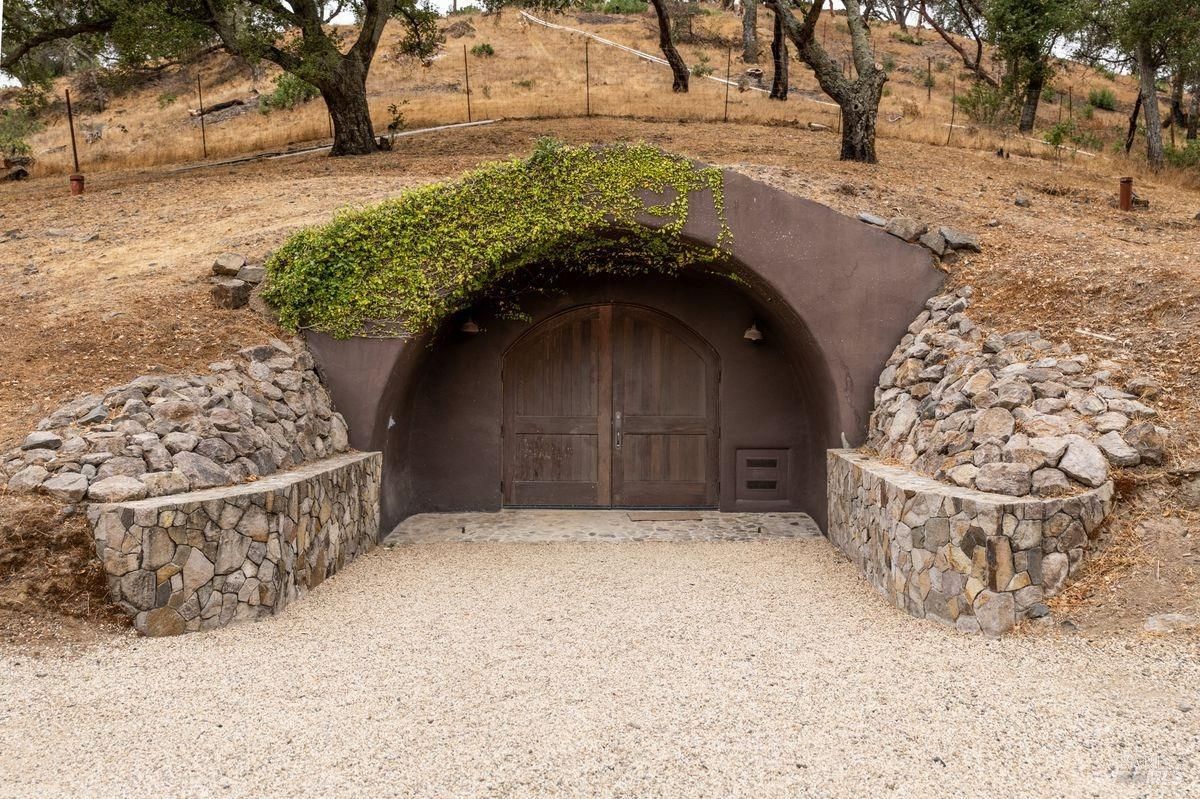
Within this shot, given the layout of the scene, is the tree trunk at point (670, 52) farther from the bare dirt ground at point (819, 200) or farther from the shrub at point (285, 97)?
the shrub at point (285, 97)

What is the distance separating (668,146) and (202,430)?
9.71 meters

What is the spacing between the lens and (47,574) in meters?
5.05

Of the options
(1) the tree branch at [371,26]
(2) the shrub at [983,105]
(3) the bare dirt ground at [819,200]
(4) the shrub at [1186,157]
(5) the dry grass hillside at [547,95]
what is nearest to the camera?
(3) the bare dirt ground at [819,200]

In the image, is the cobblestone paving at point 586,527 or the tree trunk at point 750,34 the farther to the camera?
the tree trunk at point 750,34

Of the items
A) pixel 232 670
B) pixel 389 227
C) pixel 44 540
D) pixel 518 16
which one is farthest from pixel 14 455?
pixel 518 16

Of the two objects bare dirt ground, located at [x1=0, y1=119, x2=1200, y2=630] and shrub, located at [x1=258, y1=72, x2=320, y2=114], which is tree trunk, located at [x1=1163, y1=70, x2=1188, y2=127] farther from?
shrub, located at [x1=258, y1=72, x2=320, y2=114]

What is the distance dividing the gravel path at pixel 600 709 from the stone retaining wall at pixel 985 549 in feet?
0.78

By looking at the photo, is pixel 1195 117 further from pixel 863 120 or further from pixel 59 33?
pixel 59 33

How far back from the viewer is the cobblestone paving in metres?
8.59

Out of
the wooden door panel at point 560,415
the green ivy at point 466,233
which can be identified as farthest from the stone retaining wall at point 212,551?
the wooden door panel at point 560,415

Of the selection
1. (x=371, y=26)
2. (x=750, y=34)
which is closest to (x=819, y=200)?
(x=371, y=26)

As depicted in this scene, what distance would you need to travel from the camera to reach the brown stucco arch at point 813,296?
7988 millimetres

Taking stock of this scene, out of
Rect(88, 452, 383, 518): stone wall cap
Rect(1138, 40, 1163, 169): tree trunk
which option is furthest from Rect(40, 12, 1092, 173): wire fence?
Rect(88, 452, 383, 518): stone wall cap

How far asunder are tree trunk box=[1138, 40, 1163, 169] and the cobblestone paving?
39.7 feet
